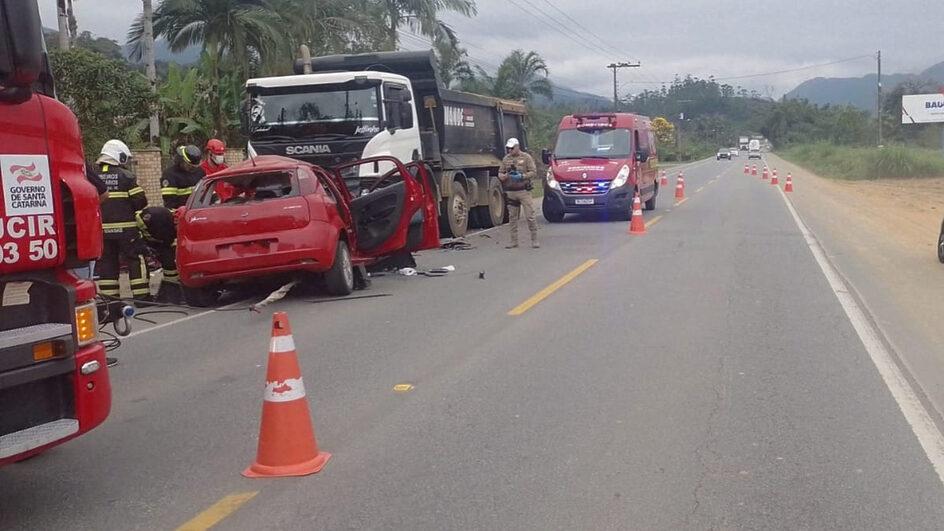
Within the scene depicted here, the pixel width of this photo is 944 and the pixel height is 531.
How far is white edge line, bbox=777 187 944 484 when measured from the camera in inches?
231

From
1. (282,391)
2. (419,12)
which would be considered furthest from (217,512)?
(419,12)

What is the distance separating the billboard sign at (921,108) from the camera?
66688 mm

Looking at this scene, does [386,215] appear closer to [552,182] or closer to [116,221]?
[116,221]

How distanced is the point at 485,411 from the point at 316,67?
13835 millimetres

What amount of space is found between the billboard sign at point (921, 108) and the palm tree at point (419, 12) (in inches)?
1455

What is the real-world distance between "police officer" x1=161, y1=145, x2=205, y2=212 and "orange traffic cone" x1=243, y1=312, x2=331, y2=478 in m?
7.57

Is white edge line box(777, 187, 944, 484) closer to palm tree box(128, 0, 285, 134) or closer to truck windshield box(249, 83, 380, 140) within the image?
truck windshield box(249, 83, 380, 140)

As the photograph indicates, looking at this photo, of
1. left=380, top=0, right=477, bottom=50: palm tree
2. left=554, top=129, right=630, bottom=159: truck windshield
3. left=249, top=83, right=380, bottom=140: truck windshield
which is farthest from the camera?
left=380, top=0, right=477, bottom=50: palm tree

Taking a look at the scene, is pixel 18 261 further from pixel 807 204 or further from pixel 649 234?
pixel 807 204

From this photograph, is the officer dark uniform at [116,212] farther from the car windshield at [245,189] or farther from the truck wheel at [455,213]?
the truck wheel at [455,213]

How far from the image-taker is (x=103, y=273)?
11008 millimetres

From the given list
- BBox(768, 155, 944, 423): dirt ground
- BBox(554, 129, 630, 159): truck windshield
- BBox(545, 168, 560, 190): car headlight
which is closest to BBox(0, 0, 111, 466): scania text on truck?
BBox(768, 155, 944, 423): dirt ground

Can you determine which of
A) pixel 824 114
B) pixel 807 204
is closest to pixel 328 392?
pixel 807 204

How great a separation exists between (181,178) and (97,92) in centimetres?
918
